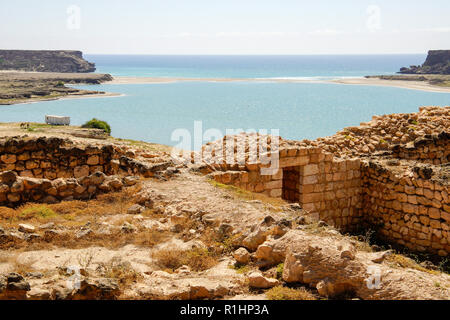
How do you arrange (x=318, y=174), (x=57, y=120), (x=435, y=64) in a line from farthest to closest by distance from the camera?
1. (x=435, y=64)
2. (x=57, y=120)
3. (x=318, y=174)

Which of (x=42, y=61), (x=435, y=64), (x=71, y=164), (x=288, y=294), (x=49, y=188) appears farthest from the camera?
(x=42, y=61)

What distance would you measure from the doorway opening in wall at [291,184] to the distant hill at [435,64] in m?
115

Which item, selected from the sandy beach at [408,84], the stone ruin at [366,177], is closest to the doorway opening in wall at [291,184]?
the stone ruin at [366,177]

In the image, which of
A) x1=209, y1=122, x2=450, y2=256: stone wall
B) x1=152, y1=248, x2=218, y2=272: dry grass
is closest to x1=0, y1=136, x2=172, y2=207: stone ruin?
x1=209, y1=122, x2=450, y2=256: stone wall

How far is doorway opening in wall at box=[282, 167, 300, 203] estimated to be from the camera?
10977 millimetres

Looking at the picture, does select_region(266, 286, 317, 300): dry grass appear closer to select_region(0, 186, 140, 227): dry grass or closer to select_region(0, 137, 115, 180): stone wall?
select_region(0, 186, 140, 227): dry grass

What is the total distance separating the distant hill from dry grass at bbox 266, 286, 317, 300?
121210mm

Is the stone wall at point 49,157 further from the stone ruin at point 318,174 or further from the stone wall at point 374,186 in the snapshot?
the stone wall at point 374,186

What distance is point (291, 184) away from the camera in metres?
11.3

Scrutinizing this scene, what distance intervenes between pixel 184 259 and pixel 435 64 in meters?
131

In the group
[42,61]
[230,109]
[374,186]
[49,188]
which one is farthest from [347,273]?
[42,61]

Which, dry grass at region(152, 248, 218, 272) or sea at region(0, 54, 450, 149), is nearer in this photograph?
A: dry grass at region(152, 248, 218, 272)

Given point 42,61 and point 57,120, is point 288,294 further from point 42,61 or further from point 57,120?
point 42,61
